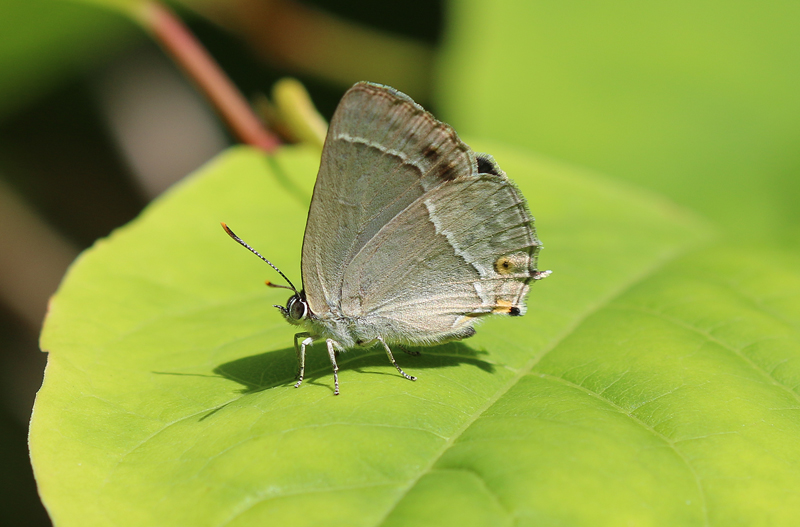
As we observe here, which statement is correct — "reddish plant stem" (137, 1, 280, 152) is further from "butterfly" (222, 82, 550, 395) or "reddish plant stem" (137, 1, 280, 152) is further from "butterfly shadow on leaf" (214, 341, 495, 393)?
"butterfly shadow on leaf" (214, 341, 495, 393)

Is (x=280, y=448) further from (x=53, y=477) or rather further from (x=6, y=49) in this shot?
(x=6, y=49)

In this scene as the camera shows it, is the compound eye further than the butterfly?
Yes

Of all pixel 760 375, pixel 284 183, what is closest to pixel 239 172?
pixel 284 183

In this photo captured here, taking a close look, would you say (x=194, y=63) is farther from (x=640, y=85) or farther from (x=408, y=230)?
(x=640, y=85)

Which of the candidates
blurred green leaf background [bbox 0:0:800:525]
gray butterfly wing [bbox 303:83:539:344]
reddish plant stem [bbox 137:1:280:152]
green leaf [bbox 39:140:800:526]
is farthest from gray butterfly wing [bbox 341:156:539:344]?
reddish plant stem [bbox 137:1:280:152]

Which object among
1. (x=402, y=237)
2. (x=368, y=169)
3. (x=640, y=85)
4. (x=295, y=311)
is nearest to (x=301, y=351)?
(x=295, y=311)

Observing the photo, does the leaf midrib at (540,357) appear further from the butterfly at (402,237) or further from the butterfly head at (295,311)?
the butterfly head at (295,311)
